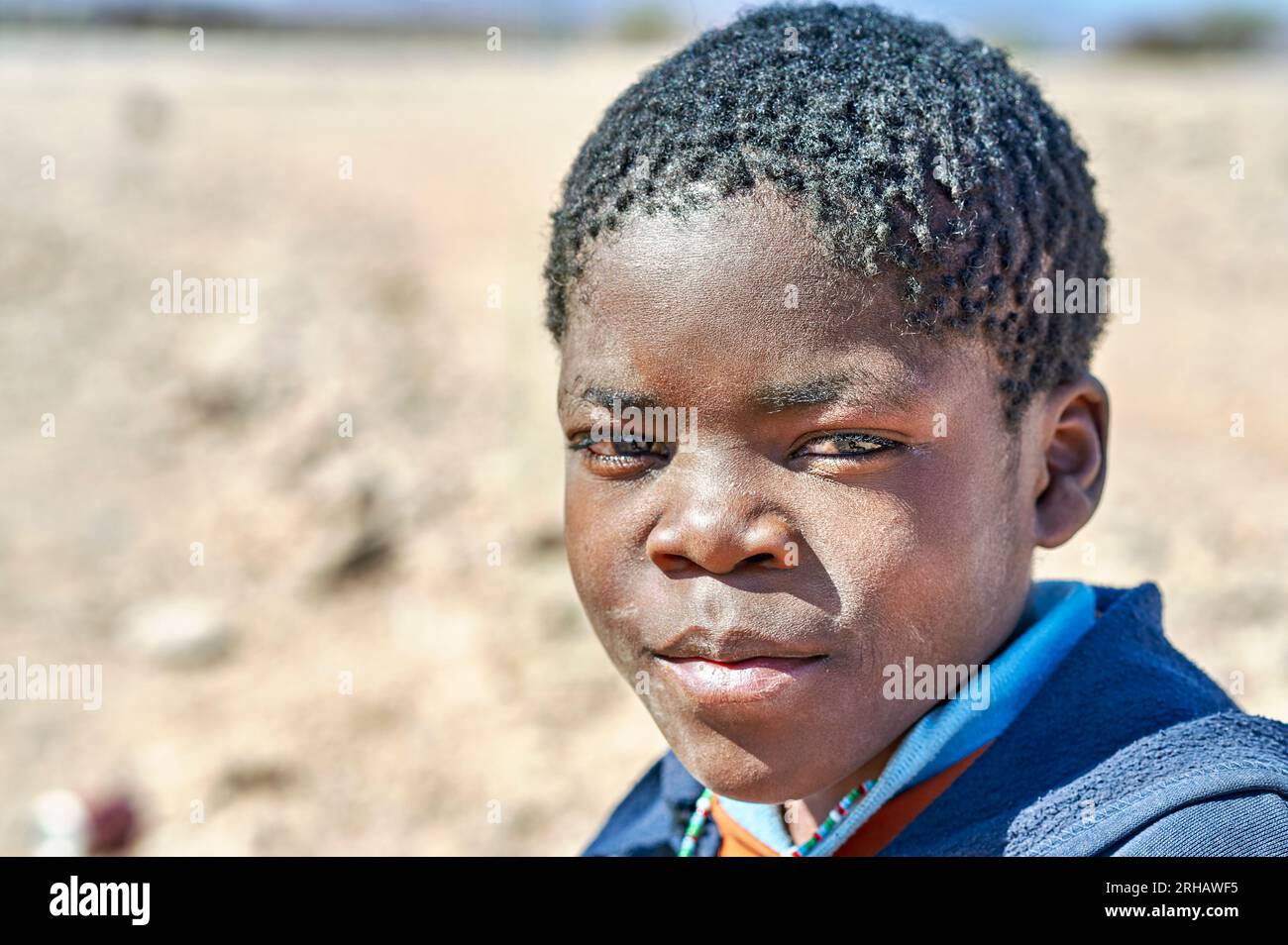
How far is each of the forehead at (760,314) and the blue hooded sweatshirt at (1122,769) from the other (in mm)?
399

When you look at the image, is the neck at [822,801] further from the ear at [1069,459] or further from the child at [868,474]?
the ear at [1069,459]

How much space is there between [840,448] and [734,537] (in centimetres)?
15

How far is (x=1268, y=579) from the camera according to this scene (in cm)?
416

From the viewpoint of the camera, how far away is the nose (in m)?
1.43

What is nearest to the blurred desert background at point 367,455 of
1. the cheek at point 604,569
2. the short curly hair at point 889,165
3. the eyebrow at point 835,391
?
the short curly hair at point 889,165

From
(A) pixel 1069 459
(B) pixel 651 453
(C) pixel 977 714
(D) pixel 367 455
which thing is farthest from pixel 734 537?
(D) pixel 367 455

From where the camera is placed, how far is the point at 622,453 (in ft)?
5.18

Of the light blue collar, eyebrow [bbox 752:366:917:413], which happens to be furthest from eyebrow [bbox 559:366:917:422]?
the light blue collar

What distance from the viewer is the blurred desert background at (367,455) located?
15.6 ft

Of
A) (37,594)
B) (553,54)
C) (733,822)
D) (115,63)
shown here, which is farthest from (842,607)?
(553,54)

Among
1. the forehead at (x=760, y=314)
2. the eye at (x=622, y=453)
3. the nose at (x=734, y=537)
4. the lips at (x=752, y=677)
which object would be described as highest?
the forehead at (x=760, y=314)

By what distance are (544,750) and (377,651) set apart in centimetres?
117

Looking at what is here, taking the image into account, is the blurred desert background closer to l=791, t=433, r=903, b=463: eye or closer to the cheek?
the cheek

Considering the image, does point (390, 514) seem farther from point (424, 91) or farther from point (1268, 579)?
point (424, 91)
